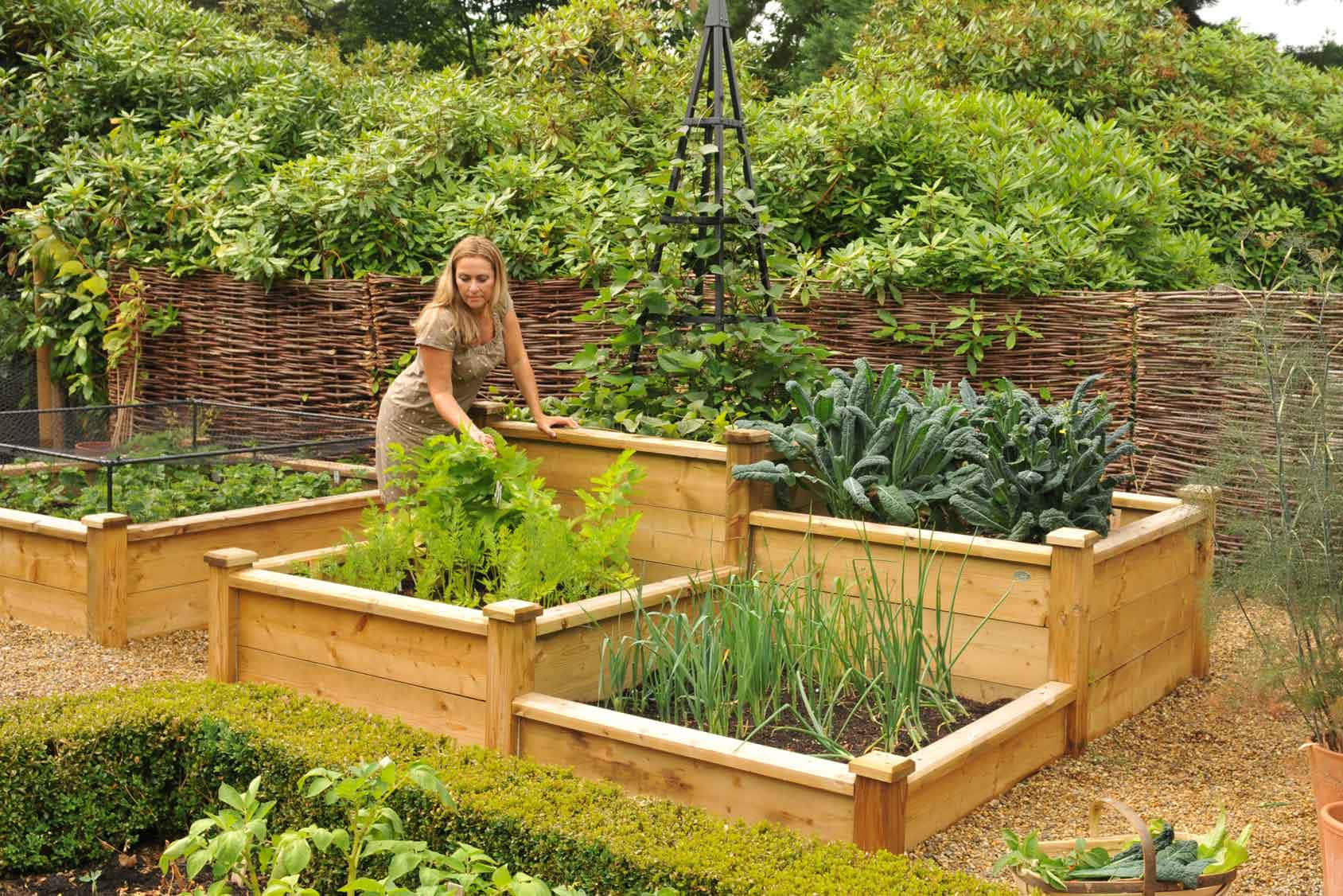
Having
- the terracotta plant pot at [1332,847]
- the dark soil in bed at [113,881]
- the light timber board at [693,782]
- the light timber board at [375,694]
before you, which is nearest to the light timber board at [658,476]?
the light timber board at [375,694]

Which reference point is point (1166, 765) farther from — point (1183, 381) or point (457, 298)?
point (457, 298)

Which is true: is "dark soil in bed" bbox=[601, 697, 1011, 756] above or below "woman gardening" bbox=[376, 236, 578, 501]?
below

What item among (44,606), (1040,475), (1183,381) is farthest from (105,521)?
(1183,381)

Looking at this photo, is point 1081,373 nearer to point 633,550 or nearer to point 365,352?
point 633,550

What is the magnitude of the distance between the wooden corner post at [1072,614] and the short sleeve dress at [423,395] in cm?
235

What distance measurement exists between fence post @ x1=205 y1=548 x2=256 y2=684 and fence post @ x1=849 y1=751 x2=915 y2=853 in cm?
→ 228

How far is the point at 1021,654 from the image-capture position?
404 centimetres

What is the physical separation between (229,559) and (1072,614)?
2722 mm

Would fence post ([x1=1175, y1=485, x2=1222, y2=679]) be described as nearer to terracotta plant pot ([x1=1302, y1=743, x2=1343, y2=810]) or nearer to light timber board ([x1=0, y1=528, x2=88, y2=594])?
terracotta plant pot ([x1=1302, y1=743, x2=1343, y2=810])

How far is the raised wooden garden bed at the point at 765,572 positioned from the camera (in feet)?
10.6

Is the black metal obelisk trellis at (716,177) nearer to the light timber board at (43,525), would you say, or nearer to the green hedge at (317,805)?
the light timber board at (43,525)

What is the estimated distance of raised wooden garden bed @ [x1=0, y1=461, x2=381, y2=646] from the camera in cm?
513

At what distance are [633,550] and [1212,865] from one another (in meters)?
2.60

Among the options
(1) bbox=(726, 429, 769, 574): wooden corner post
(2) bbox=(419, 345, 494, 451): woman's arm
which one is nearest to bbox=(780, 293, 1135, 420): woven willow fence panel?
(1) bbox=(726, 429, 769, 574): wooden corner post
